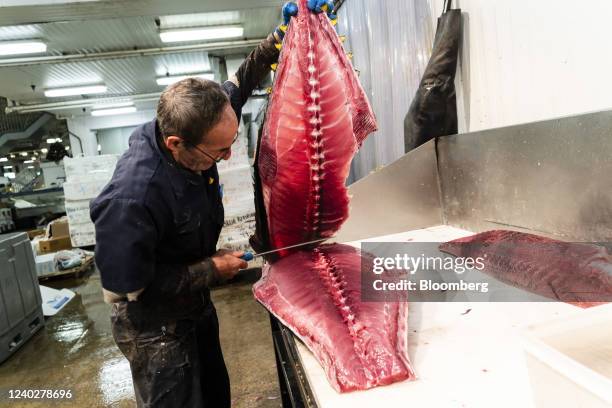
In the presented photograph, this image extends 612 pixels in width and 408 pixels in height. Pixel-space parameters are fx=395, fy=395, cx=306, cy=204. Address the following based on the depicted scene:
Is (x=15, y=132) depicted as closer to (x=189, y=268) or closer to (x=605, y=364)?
(x=189, y=268)

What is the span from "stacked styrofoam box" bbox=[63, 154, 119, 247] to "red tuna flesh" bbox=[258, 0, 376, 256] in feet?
22.0

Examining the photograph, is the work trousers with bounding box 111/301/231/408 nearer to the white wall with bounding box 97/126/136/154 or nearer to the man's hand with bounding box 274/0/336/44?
the man's hand with bounding box 274/0/336/44

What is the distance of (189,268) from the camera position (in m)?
1.57

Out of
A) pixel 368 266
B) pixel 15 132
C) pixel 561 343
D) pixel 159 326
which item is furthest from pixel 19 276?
pixel 15 132

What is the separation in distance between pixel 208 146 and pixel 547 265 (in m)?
1.37

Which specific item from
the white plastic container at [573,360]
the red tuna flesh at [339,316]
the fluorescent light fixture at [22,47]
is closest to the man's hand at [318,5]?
the red tuna flesh at [339,316]

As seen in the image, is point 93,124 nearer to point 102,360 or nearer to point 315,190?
point 102,360

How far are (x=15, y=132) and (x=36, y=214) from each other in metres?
5.72

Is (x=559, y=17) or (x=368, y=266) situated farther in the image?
(x=559, y=17)

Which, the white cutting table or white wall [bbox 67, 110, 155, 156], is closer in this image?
the white cutting table

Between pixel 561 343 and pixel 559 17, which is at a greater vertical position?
pixel 559 17

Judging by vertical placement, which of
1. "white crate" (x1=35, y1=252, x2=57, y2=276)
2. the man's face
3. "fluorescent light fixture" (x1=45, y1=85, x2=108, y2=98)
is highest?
"fluorescent light fixture" (x1=45, y1=85, x2=108, y2=98)

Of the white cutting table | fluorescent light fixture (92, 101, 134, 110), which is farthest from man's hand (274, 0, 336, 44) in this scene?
fluorescent light fixture (92, 101, 134, 110)

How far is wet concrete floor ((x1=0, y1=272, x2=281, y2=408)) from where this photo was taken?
2.99m
